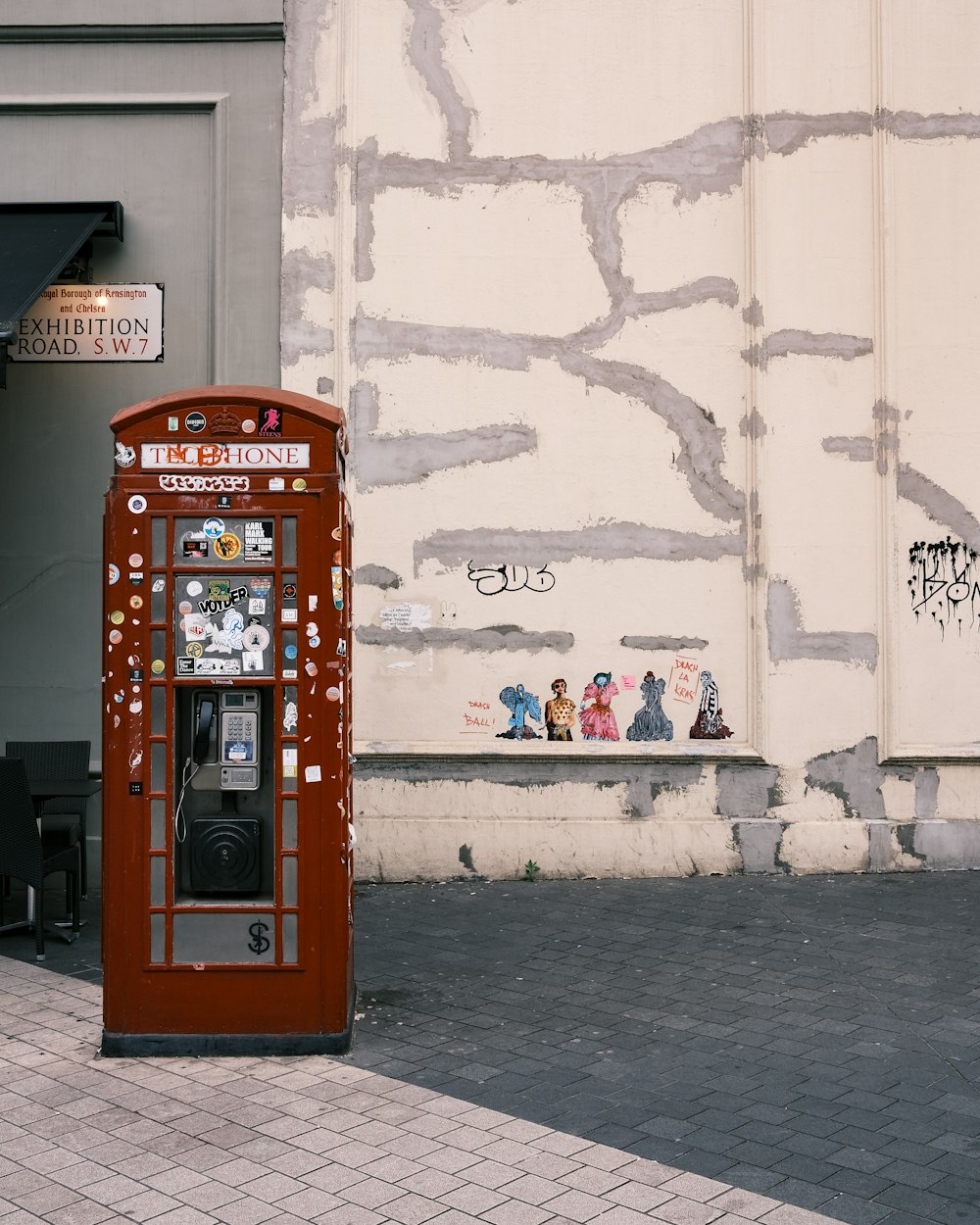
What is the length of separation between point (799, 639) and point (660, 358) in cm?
220

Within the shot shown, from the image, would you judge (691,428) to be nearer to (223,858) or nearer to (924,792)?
(924,792)

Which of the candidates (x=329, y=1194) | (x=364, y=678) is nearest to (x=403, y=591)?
(x=364, y=678)

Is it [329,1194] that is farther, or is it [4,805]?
[4,805]

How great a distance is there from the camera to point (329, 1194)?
3.94 metres

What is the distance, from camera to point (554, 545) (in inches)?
344

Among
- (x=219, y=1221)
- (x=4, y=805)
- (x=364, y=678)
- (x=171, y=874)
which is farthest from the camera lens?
(x=364, y=678)

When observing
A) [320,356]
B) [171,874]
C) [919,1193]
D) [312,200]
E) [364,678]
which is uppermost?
[312,200]

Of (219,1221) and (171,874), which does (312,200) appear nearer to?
(171,874)

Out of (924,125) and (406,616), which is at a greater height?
(924,125)

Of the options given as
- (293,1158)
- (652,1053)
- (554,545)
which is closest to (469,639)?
(554,545)

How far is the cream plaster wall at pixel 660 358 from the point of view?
8.71 meters

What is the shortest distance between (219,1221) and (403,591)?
5.32 m

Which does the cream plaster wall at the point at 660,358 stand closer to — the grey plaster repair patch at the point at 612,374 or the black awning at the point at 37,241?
the grey plaster repair patch at the point at 612,374

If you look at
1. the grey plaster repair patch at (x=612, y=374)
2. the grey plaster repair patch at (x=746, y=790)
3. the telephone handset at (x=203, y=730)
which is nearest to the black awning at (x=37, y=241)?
the grey plaster repair patch at (x=612, y=374)
